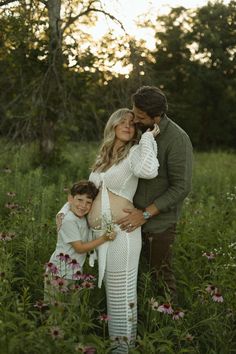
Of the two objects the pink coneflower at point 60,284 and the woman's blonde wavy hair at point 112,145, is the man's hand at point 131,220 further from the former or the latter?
the pink coneflower at point 60,284

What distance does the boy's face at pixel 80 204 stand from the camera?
3523 mm

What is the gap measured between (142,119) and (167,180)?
0.46m

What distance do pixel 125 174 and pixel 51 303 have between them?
1037 millimetres

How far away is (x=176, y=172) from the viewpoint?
11.5ft

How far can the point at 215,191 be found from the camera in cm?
852

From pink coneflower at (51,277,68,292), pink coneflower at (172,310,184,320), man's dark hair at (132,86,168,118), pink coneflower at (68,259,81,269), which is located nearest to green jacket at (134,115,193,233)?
man's dark hair at (132,86,168,118)

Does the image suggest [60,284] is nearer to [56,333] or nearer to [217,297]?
[56,333]

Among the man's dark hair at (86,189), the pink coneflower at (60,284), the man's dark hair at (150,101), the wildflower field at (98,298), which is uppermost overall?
the man's dark hair at (150,101)

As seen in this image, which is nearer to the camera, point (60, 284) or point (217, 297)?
point (60, 284)

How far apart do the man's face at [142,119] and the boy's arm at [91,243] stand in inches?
30.5

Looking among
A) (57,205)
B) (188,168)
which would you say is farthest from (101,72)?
(188,168)

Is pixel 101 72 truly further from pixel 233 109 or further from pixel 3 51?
pixel 233 109

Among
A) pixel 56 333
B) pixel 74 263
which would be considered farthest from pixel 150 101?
pixel 56 333

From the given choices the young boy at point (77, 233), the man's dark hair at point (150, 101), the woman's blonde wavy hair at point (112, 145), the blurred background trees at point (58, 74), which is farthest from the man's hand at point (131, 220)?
the blurred background trees at point (58, 74)
